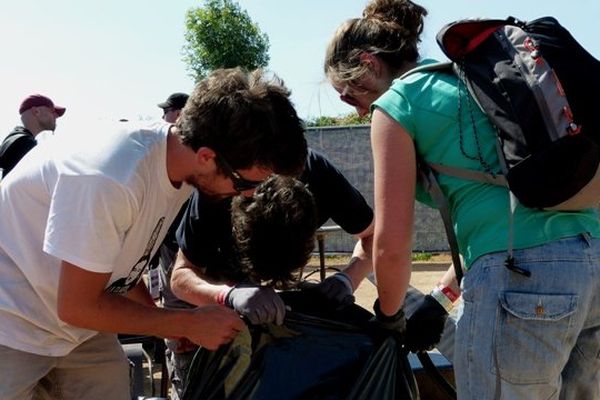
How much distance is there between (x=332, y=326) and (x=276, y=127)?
50cm

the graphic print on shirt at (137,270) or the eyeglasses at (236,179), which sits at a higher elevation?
the eyeglasses at (236,179)

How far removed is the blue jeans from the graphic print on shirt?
28.3 inches

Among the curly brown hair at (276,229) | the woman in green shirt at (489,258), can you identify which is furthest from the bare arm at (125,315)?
the woman in green shirt at (489,258)

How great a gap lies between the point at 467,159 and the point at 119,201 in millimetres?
719

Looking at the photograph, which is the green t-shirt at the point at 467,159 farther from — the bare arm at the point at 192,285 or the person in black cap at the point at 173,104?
the person in black cap at the point at 173,104

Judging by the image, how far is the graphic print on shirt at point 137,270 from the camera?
5.36 ft

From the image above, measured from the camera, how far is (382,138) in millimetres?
1502

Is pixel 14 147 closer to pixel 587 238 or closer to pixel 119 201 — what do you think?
pixel 119 201

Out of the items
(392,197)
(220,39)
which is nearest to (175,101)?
(392,197)

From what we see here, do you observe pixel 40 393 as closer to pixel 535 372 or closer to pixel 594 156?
pixel 535 372

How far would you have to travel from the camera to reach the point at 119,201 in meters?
1.40

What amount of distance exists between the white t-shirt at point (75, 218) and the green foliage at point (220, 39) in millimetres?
22400

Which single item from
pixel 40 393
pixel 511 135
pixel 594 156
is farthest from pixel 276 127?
pixel 40 393

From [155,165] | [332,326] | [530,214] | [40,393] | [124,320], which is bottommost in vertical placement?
[40,393]
